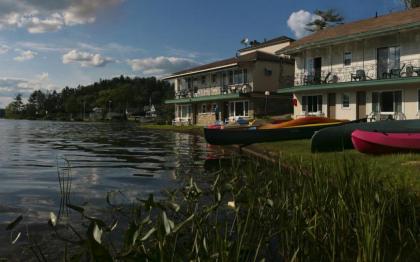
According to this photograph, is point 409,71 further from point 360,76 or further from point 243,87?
point 243,87

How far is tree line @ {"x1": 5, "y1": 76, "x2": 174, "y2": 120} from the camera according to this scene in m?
106

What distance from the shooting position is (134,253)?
322cm

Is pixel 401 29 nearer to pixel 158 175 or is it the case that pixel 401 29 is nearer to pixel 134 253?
pixel 158 175

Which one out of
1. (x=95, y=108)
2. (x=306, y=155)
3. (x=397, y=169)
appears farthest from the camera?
(x=95, y=108)

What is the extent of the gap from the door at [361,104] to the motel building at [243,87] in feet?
27.7

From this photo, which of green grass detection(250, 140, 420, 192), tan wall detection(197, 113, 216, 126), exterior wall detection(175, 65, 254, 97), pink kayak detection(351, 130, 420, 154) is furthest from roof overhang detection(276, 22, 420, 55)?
pink kayak detection(351, 130, 420, 154)

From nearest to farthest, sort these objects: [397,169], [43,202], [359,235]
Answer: [359,235] < [43,202] < [397,169]

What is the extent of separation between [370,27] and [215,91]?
60.9 ft

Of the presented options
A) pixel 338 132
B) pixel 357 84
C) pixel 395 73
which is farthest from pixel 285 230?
pixel 357 84

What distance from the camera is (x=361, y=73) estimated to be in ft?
90.6

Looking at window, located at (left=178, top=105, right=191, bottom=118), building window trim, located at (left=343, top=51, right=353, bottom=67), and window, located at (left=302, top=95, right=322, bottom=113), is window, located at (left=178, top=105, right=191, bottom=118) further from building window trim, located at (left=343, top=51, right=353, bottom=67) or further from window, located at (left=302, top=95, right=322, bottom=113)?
building window trim, located at (left=343, top=51, right=353, bottom=67)

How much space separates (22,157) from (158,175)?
745 centimetres

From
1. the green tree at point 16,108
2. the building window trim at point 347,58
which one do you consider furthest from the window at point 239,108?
the green tree at point 16,108

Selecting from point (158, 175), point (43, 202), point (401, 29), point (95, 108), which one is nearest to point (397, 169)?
point (158, 175)
